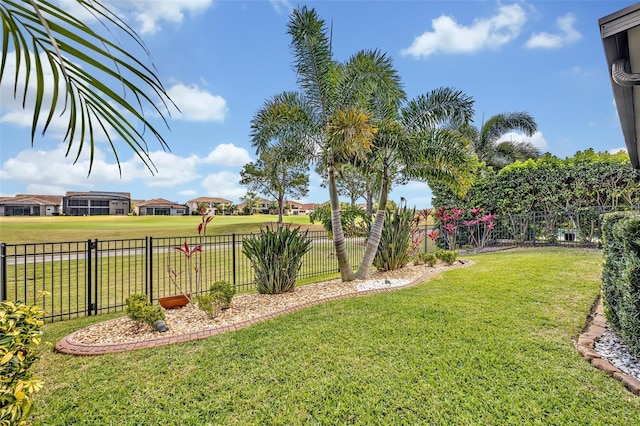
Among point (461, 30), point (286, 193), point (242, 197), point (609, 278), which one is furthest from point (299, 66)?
point (242, 197)

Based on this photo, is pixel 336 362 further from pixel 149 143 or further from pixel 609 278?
pixel 609 278

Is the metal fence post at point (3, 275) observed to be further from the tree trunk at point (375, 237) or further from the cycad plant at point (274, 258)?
the tree trunk at point (375, 237)

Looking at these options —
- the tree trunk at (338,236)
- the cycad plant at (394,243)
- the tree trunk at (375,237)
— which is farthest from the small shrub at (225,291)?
the cycad plant at (394,243)

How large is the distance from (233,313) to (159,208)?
48.3 meters

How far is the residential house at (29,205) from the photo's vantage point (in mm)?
30594

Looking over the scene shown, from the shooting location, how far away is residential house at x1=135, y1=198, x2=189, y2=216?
46562 millimetres

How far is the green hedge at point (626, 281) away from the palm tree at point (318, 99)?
4.47 meters

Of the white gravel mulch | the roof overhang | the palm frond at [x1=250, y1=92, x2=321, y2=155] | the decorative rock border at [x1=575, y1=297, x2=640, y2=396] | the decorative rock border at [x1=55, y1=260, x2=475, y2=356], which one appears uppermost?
the palm frond at [x1=250, y1=92, x2=321, y2=155]

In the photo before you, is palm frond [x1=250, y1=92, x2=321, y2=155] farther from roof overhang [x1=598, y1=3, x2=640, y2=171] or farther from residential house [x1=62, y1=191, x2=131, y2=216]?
residential house [x1=62, y1=191, x2=131, y2=216]

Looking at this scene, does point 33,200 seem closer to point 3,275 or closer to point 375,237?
point 3,275

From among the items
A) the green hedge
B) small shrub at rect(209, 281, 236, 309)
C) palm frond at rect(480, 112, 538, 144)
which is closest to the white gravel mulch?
small shrub at rect(209, 281, 236, 309)

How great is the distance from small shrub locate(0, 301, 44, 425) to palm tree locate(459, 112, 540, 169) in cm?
1924

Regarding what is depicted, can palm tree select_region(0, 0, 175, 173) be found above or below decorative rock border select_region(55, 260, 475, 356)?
above

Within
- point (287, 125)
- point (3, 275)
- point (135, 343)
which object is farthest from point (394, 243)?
point (3, 275)
